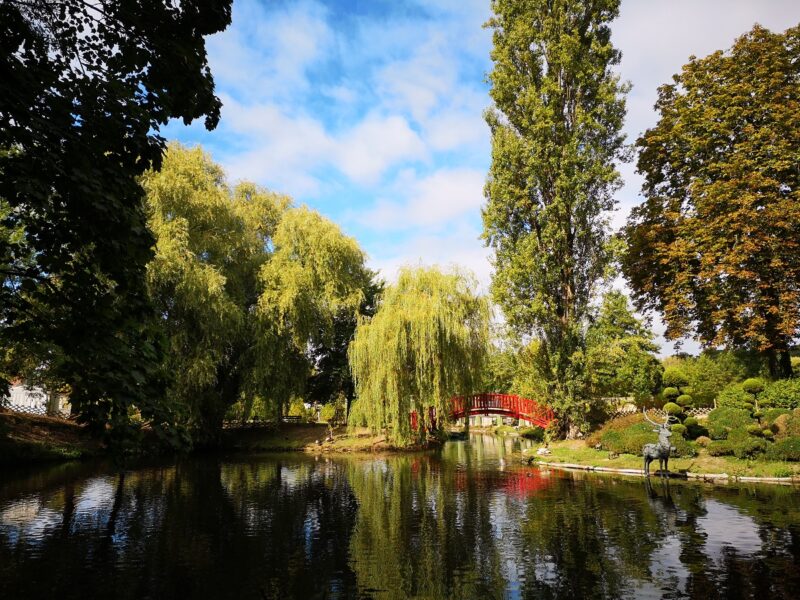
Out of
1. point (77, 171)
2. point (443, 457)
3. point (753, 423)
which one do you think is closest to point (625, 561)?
point (77, 171)

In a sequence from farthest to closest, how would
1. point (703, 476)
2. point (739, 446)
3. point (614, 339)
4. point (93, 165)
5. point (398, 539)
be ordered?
point (614, 339), point (739, 446), point (703, 476), point (398, 539), point (93, 165)

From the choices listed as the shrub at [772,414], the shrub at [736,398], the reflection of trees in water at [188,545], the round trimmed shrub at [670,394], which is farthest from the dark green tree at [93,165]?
the round trimmed shrub at [670,394]

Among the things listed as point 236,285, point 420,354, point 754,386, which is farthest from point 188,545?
point 754,386

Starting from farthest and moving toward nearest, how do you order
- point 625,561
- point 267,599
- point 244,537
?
point 244,537, point 625,561, point 267,599

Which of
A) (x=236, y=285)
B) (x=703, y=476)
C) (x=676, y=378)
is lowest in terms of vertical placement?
(x=703, y=476)

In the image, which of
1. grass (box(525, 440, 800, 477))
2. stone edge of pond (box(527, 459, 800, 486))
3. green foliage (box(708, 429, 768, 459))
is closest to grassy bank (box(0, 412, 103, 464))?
stone edge of pond (box(527, 459, 800, 486))

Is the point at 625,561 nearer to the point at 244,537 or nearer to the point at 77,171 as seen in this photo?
the point at 244,537

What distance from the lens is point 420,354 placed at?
83.6 feet

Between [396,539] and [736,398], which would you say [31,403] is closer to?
[396,539]

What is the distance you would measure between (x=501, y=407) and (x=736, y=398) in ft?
40.4

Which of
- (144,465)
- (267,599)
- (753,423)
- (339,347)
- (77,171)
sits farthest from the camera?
(339,347)

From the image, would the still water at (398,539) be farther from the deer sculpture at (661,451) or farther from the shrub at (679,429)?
the shrub at (679,429)

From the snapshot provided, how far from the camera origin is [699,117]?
25.2 m

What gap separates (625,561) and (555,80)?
74.9 feet
